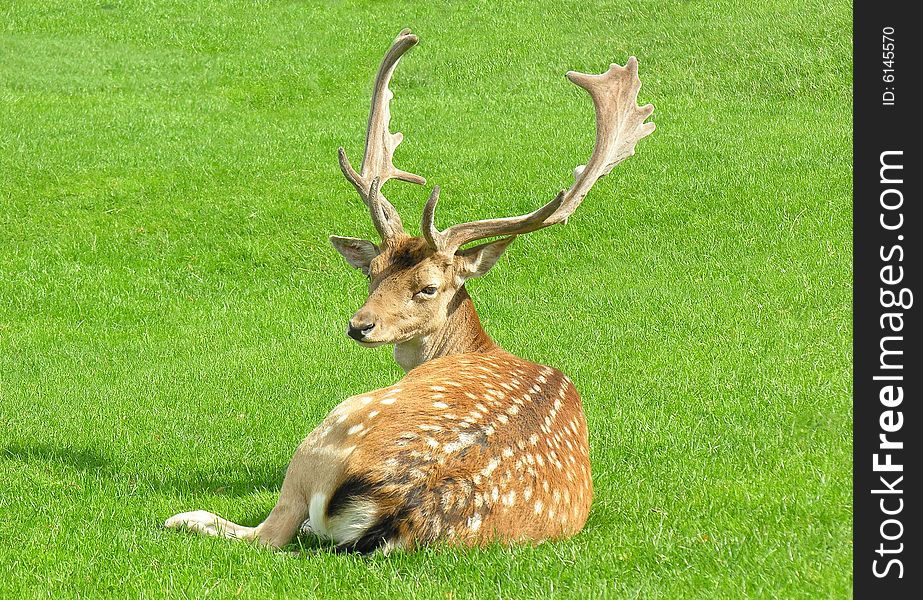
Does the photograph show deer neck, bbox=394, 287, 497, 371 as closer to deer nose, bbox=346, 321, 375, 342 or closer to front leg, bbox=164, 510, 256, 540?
deer nose, bbox=346, 321, 375, 342

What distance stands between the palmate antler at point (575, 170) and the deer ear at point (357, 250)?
0.12 m

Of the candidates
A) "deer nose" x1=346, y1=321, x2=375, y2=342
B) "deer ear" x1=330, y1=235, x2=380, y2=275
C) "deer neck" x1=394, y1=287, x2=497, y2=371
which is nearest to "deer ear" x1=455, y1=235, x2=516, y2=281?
"deer neck" x1=394, y1=287, x2=497, y2=371

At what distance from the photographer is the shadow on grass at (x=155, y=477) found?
6.08 m

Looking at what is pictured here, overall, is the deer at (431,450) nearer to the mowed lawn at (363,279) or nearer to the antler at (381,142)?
the mowed lawn at (363,279)

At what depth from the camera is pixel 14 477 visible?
619cm

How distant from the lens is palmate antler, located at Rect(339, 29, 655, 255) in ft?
21.2

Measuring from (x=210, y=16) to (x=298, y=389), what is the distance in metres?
17.7

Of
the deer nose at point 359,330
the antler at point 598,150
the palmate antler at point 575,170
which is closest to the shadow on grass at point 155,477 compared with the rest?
the deer nose at point 359,330

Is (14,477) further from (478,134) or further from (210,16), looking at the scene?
(210,16)

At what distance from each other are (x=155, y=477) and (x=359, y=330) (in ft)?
4.89

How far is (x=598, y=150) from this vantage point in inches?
274

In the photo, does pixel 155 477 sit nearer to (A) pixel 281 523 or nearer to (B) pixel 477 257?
(A) pixel 281 523

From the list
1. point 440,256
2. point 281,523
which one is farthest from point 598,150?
A: point 281,523

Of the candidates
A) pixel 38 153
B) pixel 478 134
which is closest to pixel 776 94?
pixel 478 134
